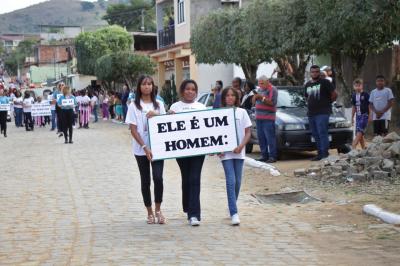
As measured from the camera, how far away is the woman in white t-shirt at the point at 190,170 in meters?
7.91

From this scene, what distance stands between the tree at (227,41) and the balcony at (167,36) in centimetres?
1359

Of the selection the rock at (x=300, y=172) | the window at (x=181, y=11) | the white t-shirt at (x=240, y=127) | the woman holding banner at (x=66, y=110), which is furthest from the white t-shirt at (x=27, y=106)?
the white t-shirt at (x=240, y=127)

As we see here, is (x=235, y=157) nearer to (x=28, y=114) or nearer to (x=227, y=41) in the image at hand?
(x=227, y=41)

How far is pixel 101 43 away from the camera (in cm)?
5425

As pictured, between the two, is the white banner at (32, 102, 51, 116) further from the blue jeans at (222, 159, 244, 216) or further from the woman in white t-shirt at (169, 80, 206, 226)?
the blue jeans at (222, 159, 244, 216)

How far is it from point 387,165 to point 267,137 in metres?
3.72

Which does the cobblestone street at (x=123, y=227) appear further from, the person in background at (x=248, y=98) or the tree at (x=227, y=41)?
the tree at (x=227, y=41)

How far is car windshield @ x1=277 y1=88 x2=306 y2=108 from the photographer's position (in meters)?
15.5

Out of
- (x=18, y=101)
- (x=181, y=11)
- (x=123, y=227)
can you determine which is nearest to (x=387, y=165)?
(x=123, y=227)

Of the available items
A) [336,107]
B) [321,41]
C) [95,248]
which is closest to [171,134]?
[95,248]

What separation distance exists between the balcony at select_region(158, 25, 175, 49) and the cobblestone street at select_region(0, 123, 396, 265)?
91.6 ft

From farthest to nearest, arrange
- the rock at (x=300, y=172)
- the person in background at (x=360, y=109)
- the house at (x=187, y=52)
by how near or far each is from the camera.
A: the house at (x=187, y=52)
the person in background at (x=360, y=109)
the rock at (x=300, y=172)

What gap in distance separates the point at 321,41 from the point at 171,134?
9.28m

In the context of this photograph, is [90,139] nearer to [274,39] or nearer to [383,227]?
[274,39]
